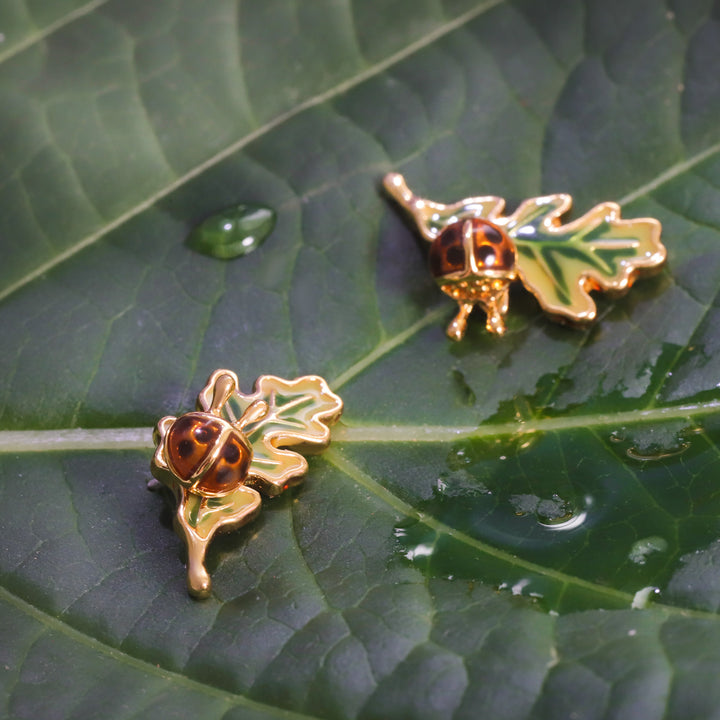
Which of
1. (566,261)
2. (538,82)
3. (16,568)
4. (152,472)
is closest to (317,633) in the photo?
(152,472)

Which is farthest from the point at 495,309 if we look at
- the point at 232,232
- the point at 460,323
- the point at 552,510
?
the point at 232,232

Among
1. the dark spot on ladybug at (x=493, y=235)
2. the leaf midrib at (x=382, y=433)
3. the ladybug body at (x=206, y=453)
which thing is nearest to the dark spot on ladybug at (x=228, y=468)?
the ladybug body at (x=206, y=453)

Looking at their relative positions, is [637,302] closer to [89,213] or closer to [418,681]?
[418,681]

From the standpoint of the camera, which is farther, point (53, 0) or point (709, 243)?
point (53, 0)

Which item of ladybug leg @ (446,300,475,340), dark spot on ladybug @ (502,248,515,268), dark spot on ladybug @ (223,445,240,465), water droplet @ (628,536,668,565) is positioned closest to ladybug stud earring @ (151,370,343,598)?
dark spot on ladybug @ (223,445,240,465)

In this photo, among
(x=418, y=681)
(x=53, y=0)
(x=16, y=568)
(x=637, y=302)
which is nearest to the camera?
(x=418, y=681)

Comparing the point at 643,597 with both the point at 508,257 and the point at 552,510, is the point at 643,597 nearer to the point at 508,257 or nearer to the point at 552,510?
the point at 552,510

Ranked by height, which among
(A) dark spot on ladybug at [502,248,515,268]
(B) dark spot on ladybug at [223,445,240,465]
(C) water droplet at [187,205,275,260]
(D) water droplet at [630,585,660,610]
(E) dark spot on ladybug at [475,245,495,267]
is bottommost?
(D) water droplet at [630,585,660,610]

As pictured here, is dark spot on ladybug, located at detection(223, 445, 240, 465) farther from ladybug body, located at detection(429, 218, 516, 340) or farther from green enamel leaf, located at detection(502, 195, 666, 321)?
green enamel leaf, located at detection(502, 195, 666, 321)
